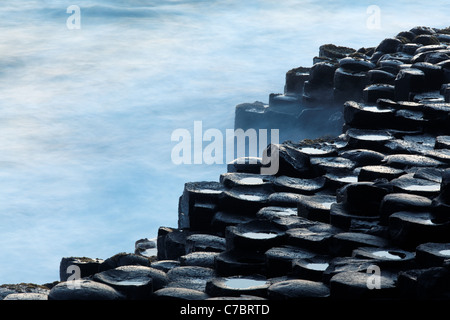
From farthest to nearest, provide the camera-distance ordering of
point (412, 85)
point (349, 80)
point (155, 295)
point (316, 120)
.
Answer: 1. point (316, 120)
2. point (349, 80)
3. point (412, 85)
4. point (155, 295)

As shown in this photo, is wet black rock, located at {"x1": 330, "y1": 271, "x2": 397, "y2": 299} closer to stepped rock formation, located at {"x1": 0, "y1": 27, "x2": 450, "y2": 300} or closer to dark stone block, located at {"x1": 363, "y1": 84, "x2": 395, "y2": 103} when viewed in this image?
stepped rock formation, located at {"x1": 0, "y1": 27, "x2": 450, "y2": 300}

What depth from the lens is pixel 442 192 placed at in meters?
4.20

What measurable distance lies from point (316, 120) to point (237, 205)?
6.15m

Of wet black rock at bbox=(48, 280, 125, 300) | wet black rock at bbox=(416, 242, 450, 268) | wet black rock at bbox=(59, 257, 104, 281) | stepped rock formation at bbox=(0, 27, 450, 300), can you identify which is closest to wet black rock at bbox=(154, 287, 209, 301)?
stepped rock formation at bbox=(0, 27, 450, 300)

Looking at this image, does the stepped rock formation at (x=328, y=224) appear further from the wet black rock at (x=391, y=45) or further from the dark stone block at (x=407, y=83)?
the wet black rock at (x=391, y=45)

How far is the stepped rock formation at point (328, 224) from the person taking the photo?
148 inches

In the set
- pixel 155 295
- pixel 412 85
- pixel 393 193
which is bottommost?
pixel 155 295

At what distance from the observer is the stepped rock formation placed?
3.76 metres

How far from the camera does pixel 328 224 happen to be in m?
4.66

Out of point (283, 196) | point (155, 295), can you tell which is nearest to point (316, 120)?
point (283, 196)

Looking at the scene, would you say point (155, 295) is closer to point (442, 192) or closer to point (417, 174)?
point (442, 192)

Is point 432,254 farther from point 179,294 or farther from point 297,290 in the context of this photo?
point 179,294

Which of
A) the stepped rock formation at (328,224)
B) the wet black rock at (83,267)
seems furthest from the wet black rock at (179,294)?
the wet black rock at (83,267)

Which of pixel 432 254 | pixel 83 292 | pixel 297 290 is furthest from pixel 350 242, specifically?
pixel 83 292
